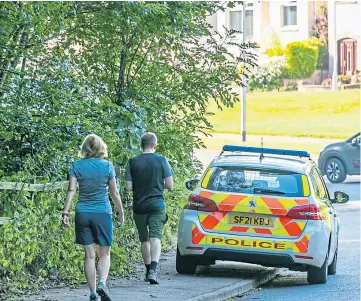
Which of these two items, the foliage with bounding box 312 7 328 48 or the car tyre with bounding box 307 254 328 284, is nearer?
the car tyre with bounding box 307 254 328 284

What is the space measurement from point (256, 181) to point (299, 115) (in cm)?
4362

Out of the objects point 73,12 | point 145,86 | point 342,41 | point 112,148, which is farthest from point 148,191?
point 342,41

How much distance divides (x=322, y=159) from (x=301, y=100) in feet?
91.7

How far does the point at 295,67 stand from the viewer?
6272 centimetres

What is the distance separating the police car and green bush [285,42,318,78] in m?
49.3

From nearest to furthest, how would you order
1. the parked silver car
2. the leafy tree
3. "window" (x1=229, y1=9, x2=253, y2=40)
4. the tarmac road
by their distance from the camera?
the tarmac road, the leafy tree, the parked silver car, "window" (x1=229, y1=9, x2=253, y2=40)

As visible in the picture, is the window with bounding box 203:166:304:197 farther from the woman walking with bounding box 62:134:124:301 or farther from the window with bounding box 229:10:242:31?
the window with bounding box 229:10:242:31

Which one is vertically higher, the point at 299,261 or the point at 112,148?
the point at 112,148

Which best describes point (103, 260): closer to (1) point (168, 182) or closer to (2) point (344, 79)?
(1) point (168, 182)

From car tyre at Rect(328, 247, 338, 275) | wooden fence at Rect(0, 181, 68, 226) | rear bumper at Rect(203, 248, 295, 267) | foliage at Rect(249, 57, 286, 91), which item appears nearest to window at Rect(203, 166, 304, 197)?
rear bumper at Rect(203, 248, 295, 267)

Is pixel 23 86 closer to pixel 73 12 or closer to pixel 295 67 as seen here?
pixel 73 12

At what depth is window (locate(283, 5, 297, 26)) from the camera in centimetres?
6550

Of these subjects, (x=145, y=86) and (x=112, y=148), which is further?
(x=145, y=86)

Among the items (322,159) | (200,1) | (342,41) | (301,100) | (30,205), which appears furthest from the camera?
(342,41)
